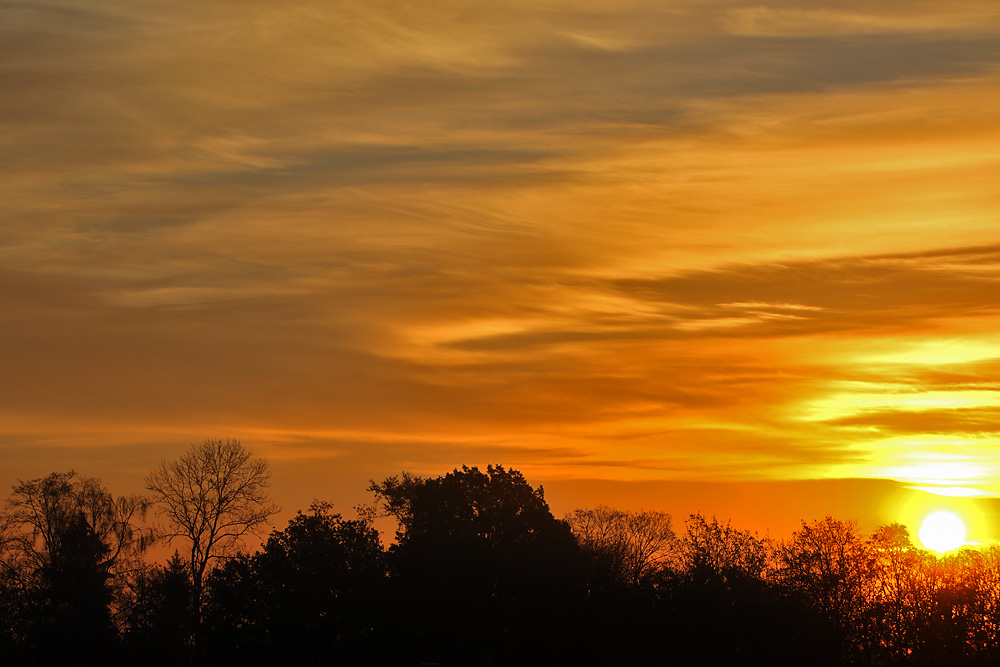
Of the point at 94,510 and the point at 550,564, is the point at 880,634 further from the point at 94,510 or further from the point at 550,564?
the point at 94,510

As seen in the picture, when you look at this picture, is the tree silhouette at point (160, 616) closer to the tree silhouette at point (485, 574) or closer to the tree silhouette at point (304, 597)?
the tree silhouette at point (304, 597)

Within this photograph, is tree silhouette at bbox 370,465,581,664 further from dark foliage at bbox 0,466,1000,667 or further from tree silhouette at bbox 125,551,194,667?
tree silhouette at bbox 125,551,194,667

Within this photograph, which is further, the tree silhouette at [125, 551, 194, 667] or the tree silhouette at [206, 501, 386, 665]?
the tree silhouette at [125, 551, 194, 667]

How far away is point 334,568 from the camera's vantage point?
7144 centimetres

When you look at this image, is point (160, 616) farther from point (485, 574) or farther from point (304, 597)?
point (485, 574)

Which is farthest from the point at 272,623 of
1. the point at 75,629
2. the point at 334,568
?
the point at 75,629

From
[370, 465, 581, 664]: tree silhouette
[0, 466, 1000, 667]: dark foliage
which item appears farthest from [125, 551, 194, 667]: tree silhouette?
[370, 465, 581, 664]: tree silhouette

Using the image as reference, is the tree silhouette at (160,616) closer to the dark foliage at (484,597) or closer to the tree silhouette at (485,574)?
the dark foliage at (484,597)

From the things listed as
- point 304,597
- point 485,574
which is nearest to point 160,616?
point 304,597

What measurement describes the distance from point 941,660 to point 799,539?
48.6ft

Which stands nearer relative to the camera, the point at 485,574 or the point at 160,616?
the point at 485,574

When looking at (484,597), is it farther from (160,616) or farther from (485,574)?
(160,616)

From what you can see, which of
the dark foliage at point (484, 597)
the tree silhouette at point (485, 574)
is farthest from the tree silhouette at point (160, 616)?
the tree silhouette at point (485, 574)

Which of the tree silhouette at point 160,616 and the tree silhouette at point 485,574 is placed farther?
the tree silhouette at point 160,616
